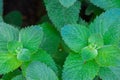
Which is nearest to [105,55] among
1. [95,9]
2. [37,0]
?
[95,9]

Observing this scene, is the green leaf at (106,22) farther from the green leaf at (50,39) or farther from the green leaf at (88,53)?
the green leaf at (50,39)

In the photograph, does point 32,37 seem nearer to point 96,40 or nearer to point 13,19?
point 96,40

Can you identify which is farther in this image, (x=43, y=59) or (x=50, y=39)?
(x=50, y=39)

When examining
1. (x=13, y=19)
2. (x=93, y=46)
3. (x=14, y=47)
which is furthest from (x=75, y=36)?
(x=13, y=19)

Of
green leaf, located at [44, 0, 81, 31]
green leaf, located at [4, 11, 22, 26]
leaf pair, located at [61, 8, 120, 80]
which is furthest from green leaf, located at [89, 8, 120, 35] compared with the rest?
green leaf, located at [4, 11, 22, 26]

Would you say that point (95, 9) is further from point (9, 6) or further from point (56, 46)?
point (9, 6)
